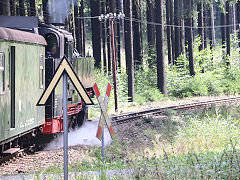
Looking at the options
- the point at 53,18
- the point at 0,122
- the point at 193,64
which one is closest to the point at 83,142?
the point at 0,122

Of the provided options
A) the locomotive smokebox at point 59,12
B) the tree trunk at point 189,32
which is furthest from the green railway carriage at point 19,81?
the tree trunk at point 189,32

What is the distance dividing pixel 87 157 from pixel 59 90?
2.20 m

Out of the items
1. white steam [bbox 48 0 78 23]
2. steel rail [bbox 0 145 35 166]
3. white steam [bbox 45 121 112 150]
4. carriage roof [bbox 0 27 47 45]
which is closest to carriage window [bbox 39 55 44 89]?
carriage roof [bbox 0 27 47 45]

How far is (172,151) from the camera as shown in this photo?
8.88 metres

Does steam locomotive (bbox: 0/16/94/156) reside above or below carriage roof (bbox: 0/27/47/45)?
below

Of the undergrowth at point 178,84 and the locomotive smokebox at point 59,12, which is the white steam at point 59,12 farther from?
the undergrowth at point 178,84

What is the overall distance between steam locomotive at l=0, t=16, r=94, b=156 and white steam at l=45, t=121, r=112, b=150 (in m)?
0.68

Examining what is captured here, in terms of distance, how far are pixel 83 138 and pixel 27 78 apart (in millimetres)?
5143

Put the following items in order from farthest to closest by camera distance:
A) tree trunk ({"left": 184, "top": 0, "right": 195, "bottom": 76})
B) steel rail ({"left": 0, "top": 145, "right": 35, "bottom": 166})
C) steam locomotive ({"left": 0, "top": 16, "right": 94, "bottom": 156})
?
tree trunk ({"left": 184, "top": 0, "right": 195, "bottom": 76}) → steel rail ({"left": 0, "top": 145, "right": 35, "bottom": 166}) → steam locomotive ({"left": 0, "top": 16, "right": 94, "bottom": 156})

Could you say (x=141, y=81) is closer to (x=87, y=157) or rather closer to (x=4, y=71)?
(x=87, y=157)

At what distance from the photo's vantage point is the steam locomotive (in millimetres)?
9559

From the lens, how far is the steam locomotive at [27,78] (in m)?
9.56

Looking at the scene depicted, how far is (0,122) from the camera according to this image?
922 cm

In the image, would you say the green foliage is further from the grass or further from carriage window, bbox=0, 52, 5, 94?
carriage window, bbox=0, 52, 5, 94
